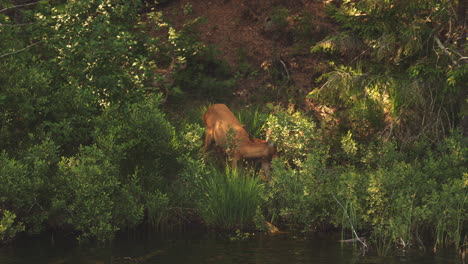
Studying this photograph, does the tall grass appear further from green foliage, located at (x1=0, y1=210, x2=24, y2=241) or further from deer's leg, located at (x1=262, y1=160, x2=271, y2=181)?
green foliage, located at (x1=0, y1=210, x2=24, y2=241)

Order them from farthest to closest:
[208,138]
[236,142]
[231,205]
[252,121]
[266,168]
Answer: [252,121] → [208,138] → [236,142] → [266,168] → [231,205]

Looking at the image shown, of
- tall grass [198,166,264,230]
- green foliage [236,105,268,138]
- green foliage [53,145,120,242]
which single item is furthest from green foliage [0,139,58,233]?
green foliage [236,105,268,138]

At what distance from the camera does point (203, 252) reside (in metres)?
10.4

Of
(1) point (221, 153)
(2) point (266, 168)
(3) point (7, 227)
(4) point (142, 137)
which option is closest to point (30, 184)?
(3) point (7, 227)

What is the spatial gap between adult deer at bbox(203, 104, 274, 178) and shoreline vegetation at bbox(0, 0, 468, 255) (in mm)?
239

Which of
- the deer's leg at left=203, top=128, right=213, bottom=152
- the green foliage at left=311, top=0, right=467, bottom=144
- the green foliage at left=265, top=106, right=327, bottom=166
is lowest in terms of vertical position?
the deer's leg at left=203, top=128, right=213, bottom=152

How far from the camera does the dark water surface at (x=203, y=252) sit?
9828 millimetres

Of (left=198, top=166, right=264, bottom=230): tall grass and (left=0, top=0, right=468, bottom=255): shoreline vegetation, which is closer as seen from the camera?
(left=0, top=0, right=468, bottom=255): shoreline vegetation

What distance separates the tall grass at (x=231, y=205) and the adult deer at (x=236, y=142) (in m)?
1.66

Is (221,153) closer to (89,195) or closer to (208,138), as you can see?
(208,138)

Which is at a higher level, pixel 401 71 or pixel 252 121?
pixel 401 71

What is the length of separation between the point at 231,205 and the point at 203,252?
1909 millimetres

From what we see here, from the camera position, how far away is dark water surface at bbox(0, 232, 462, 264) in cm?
983

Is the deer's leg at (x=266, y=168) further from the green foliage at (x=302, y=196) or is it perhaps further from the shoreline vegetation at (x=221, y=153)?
the green foliage at (x=302, y=196)
